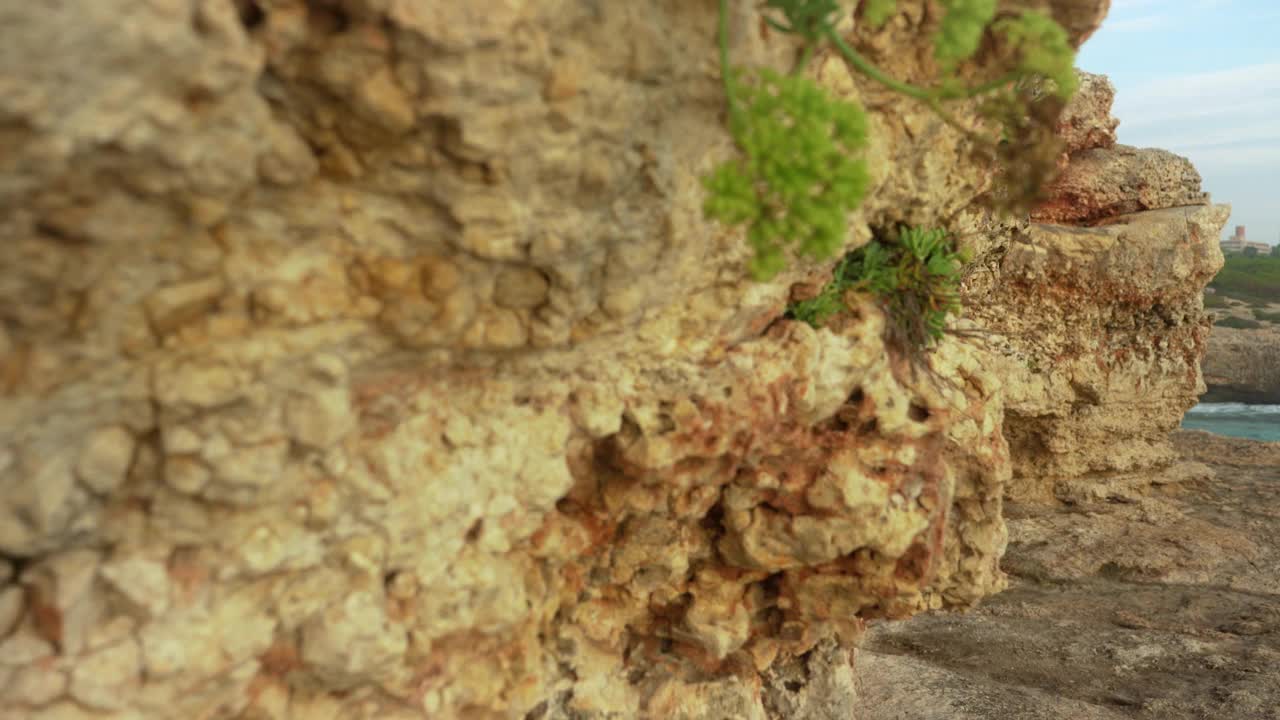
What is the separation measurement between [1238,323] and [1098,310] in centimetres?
2263

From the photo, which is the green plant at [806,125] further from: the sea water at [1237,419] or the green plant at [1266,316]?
the green plant at [1266,316]

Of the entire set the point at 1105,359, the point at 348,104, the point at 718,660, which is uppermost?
the point at 348,104

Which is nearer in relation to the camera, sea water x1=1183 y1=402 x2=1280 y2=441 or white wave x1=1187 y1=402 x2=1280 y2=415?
sea water x1=1183 y1=402 x2=1280 y2=441

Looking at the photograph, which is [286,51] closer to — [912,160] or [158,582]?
[158,582]

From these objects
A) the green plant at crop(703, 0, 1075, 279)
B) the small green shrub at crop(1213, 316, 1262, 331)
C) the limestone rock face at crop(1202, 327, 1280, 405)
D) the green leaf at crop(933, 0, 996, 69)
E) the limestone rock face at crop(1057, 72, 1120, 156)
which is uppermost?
the limestone rock face at crop(1057, 72, 1120, 156)

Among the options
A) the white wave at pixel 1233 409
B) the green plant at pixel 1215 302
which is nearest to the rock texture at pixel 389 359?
the white wave at pixel 1233 409

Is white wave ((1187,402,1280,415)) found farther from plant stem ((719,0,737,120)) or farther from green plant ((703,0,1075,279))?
plant stem ((719,0,737,120))

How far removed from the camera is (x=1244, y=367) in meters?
26.3

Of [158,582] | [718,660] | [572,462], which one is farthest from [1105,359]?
[158,582]

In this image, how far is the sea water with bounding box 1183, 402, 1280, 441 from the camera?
24.8 m

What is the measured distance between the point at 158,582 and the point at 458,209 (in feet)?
5.98

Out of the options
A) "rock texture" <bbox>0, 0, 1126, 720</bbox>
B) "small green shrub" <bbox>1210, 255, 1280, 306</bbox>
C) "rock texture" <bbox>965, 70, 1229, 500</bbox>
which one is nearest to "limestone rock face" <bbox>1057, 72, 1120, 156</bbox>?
"rock texture" <bbox>965, 70, 1229, 500</bbox>

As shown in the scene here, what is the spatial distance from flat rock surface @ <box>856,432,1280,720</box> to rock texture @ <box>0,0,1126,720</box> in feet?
16.9

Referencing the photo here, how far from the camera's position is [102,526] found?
308 cm
